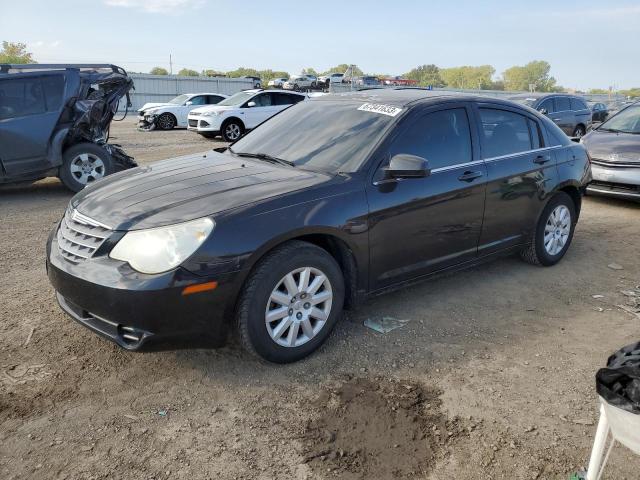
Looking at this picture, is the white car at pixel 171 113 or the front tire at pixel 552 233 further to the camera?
the white car at pixel 171 113

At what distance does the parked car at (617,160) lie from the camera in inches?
302

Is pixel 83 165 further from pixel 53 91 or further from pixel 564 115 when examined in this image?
pixel 564 115

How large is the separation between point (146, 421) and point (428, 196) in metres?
2.38

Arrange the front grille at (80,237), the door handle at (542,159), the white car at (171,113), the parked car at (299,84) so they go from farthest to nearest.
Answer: the parked car at (299,84), the white car at (171,113), the door handle at (542,159), the front grille at (80,237)

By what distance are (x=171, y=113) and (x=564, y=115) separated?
13.7 m

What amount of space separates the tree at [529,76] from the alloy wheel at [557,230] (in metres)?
125

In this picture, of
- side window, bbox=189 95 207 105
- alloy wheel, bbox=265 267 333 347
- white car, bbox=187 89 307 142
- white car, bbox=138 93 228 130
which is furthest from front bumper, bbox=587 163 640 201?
side window, bbox=189 95 207 105

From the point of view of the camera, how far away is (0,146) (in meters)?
7.59

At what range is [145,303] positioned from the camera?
288cm

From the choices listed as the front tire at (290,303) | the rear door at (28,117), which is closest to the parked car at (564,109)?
the rear door at (28,117)

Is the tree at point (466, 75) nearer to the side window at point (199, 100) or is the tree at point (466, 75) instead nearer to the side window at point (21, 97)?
the side window at point (199, 100)

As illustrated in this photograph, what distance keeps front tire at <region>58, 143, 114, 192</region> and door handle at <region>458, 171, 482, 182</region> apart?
630cm

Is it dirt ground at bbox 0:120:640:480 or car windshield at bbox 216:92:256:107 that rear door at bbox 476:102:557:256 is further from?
car windshield at bbox 216:92:256:107

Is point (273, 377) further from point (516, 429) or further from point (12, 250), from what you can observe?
point (12, 250)
